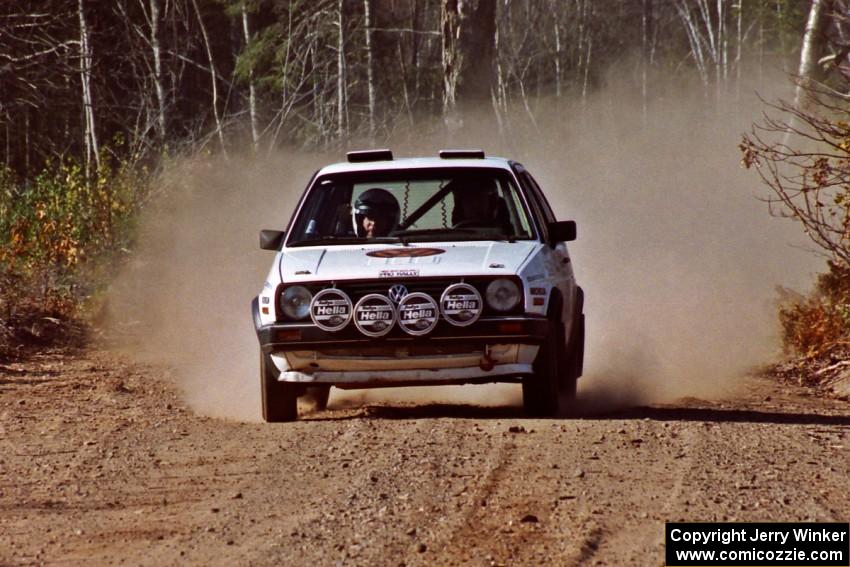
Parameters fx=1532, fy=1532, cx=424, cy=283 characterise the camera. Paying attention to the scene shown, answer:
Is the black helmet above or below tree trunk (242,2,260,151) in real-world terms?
above

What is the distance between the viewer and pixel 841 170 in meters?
12.1

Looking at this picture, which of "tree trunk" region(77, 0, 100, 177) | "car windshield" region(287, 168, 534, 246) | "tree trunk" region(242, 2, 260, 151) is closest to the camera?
"car windshield" region(287, 168, 534, 246)

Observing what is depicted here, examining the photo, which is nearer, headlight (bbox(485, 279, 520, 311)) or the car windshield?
headlight (bbox(485, 279, 520, 311))

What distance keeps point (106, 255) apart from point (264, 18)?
24.4 m

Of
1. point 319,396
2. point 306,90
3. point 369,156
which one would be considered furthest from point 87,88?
point 319,396

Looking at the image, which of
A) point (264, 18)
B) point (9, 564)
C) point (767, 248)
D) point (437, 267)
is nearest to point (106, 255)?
point (767, 248)

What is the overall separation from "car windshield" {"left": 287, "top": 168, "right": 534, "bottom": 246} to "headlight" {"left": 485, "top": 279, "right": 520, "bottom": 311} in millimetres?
894

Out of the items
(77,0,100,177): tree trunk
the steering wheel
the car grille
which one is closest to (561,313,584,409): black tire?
the steering wheel

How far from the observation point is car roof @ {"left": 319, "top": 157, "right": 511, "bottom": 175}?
1038cm

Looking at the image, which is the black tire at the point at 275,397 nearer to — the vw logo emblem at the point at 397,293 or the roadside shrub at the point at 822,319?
the vw logo emblem at the point at 397,293

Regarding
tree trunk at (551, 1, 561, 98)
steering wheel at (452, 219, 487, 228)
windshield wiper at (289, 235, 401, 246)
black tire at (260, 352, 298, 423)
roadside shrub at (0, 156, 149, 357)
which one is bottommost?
tree trunk at (551, 1, 561, 98)

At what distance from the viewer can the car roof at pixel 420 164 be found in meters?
10.4

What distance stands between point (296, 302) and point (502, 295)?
1230 mm

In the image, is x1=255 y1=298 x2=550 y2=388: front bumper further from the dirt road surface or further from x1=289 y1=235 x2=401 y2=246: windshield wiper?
x1=289 y1=235 x2=401 y2=246: windshield wiper
